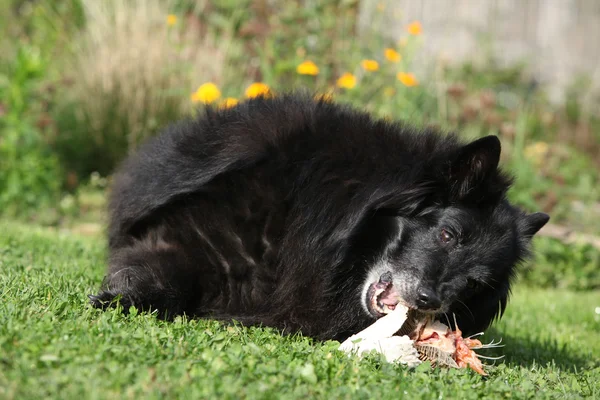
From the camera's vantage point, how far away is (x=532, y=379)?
3.68 metres

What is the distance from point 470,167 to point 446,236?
40cm

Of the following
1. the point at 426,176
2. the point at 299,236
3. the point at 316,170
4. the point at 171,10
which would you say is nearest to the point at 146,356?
the point at 299,236

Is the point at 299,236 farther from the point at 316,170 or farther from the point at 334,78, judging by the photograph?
the point at 334,78

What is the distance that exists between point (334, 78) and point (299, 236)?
5348 mm

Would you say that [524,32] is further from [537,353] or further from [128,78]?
[537,353]

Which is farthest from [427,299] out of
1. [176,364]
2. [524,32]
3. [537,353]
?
[524,32]

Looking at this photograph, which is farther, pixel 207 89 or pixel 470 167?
pixel 207 89

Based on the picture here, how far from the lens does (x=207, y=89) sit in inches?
269

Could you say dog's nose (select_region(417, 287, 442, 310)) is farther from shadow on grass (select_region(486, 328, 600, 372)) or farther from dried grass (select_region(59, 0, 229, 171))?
dried grass (select_region(59, 0, 229, 171))

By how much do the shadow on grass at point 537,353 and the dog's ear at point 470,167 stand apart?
3.91 ft

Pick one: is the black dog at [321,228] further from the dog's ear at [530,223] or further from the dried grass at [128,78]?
the dried grass at [128,78]

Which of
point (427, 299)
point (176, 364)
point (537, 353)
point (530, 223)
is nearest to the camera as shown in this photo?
point (176, 364)

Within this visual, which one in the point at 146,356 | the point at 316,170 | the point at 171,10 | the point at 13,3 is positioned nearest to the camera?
the point at 146,356

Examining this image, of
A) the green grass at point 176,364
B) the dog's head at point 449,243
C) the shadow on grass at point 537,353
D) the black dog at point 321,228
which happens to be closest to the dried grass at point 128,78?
the green grass at point 176,364
